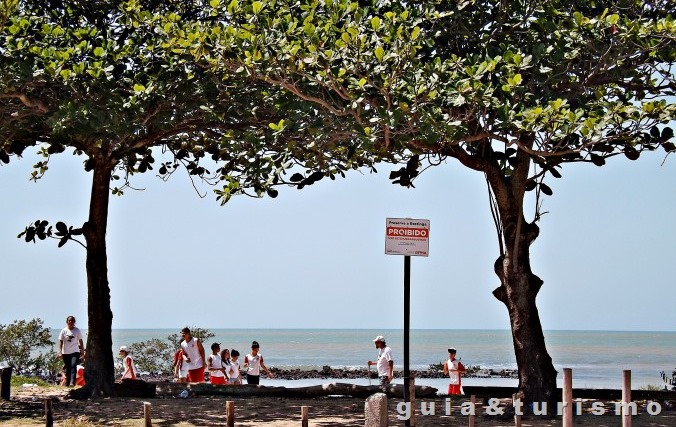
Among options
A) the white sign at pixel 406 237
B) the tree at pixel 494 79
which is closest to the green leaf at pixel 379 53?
the tree at pixel 494 79

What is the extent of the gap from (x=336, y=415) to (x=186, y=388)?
194 inches

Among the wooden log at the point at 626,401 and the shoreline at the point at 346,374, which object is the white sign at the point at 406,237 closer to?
the wooden log at the point at 626,401

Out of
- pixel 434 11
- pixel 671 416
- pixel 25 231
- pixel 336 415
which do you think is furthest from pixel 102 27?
pixel 671 416

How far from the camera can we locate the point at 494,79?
1717 centimetres

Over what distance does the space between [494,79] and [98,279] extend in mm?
10454

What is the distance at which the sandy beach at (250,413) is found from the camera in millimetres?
17500

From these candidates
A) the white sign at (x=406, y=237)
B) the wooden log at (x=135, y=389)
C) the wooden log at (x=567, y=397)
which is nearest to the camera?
the wooden log at (x=567, y=397)

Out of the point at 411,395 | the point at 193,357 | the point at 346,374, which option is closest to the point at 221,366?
the point at 193,357

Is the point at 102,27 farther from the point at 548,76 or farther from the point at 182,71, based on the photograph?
the point at 548,76

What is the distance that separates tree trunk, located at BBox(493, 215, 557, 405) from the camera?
748 inches

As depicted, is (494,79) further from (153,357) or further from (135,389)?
(153,357)

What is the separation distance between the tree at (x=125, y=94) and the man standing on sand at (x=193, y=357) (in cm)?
185

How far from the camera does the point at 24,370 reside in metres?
34.8

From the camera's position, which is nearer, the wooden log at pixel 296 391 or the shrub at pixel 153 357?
the wooden log at pixel 296 391
